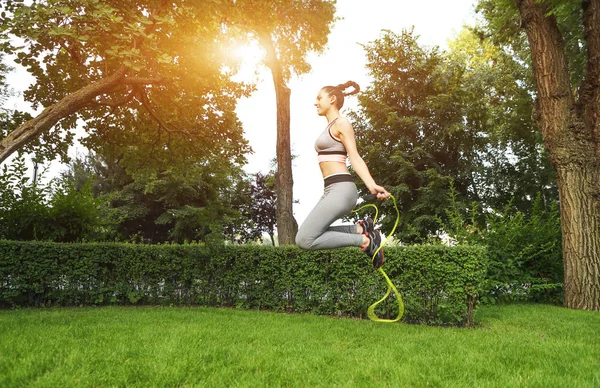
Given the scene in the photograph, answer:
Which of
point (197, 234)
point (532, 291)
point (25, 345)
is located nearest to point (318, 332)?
point (25, 345)

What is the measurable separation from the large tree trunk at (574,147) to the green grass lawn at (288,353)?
235cm

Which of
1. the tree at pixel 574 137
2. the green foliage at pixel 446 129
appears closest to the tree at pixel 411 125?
the green foliage at pixel 446 129

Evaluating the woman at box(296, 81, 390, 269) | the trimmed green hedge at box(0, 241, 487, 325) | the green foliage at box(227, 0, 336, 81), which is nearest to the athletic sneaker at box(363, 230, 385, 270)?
the woman at box(296, 81, 390, 269)

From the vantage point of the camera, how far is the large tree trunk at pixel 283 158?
1220 cm

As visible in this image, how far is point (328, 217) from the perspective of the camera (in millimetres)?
3979

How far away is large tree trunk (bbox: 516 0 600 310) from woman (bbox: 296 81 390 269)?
788cm

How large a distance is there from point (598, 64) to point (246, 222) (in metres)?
27.2

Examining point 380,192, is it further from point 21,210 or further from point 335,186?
point 21,210

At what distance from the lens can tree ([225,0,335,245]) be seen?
1153cm

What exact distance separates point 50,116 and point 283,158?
19.8 ft

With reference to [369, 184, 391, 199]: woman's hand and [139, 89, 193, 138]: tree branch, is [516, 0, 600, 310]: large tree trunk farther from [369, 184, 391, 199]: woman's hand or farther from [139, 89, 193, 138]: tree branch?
[139, 89, 193, 138]: tree branch

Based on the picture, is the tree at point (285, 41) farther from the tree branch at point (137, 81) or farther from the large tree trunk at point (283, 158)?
the tree branch at point (137, 81)

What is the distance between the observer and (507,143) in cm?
2231

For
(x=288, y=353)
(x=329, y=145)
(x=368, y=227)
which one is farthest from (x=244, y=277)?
(x=329, y=145)
